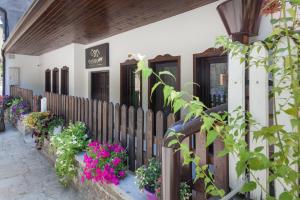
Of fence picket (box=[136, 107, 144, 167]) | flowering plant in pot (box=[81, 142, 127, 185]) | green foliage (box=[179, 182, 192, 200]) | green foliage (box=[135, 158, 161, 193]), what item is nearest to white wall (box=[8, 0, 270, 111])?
fence picket (box=[136, 107, 144, 167])

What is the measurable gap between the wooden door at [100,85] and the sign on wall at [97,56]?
0.86 ft

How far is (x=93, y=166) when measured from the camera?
2789 millimetres

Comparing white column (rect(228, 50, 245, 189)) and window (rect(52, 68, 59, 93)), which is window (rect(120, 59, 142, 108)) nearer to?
white column (rect(228, 50, 245, 189))

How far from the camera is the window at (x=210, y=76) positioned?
3.70 metres

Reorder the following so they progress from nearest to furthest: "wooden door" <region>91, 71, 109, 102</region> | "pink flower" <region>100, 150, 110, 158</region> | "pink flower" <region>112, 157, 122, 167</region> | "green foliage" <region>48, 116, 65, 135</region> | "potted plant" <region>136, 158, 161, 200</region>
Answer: "potted plant" <region>136, 158, 161, 200</region>
"pink flower" <region>112, 157, 122, 167</region>
"pink flower" <region>100, 150, 110, 158</region>
"green foliage" <region>48, 116, 65, 135</region>
"wooden door" <region>91, 71, 109, 102</region>

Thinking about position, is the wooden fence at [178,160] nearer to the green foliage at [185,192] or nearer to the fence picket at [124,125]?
the green foliage at [185,192]

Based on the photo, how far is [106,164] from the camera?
275 cm

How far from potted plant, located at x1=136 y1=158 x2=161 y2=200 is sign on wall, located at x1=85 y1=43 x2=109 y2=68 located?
4239mm

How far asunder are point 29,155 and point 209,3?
4595mm

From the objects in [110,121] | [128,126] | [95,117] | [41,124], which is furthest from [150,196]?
[41,124]

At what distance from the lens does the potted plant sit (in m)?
2.20

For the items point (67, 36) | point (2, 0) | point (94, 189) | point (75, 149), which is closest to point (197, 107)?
point (94, 189)

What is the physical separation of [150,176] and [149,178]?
0.07 ft

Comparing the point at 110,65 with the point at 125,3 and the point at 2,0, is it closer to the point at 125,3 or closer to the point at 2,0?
the point at 125,3
